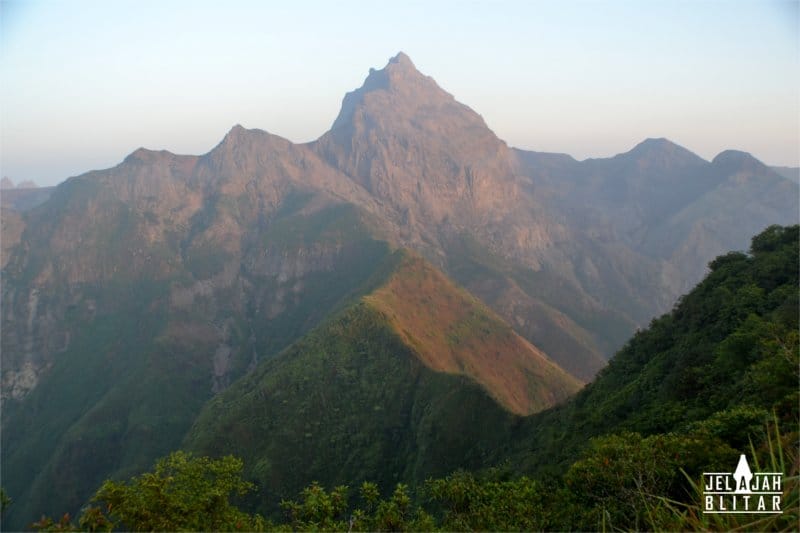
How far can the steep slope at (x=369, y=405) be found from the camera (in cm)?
6331

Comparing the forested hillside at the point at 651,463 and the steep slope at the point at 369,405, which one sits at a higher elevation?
the forested hillside at the point at 651,463

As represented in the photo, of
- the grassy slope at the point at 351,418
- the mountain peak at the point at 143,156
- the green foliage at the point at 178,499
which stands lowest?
the grassy slope at the point at 351,418

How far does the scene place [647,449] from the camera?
1711 cm

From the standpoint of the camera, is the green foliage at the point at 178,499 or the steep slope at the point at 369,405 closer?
the green foliage at the point at 178,499

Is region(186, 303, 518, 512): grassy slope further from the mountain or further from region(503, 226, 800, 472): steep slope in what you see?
region(503, 226, 800, 472): steep slope

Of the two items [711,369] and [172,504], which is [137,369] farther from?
[711,369]

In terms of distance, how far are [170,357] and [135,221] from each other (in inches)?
Answer: 2518

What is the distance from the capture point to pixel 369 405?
241 feet

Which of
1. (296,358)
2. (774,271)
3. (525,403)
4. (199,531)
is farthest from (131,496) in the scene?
(525,403)

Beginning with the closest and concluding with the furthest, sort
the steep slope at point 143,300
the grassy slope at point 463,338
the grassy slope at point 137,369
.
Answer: the grassy slope at point 463,338 < the grassy slope at point 137,369 < the steep slope at point 143,300

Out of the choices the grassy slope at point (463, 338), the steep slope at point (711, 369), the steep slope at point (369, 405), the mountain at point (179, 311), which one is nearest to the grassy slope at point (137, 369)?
the mountain at point (179, 311)

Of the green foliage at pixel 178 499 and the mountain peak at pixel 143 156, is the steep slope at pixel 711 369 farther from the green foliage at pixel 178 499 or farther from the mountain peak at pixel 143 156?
the mountain peak at pixel 143 156

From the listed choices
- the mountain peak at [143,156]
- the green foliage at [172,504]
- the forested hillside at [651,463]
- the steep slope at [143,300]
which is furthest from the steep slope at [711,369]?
the mountain peak at [143,156]

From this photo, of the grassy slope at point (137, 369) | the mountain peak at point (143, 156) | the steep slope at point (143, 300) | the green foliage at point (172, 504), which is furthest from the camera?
the mountain peak at point (143, 156)
